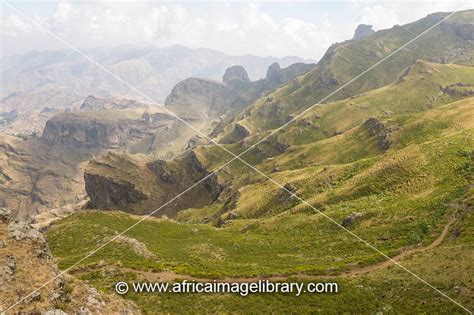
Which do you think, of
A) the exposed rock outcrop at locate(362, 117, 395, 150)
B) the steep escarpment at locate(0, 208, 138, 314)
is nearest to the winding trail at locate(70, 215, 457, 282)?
the steep escarpment at locate(0, 208, 138, 314)

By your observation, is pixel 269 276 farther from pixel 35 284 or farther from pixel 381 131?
pixel 381 131

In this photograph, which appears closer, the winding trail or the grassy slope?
the grassy slope

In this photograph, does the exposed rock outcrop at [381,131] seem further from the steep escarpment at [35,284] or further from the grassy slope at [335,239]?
the steep escarpment at [35,284]

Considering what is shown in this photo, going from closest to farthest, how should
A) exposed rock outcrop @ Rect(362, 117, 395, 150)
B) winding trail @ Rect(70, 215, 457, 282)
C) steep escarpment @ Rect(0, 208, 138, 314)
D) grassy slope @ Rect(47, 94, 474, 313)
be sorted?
steep escarpment @ Rect(0, 208, 138, 314) → grassy slope @ Rect(47, 94, 474, 313) → winding trail @ Rect(70, 215, 457, 282) → exposed rock outcrop @ Rect(362, 117, 395, 150)

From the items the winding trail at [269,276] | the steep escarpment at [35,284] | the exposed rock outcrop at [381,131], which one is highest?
the exposed rock outcrop at [381,131]

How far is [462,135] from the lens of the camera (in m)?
Result: 92.7

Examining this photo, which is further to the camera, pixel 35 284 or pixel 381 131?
pixel 381 131

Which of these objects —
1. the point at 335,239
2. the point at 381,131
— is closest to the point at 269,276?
the point at 335,239

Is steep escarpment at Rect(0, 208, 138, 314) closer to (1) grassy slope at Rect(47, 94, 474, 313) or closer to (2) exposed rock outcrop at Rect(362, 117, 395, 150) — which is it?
(1) grassy slope at Rect(47, 94, 474, 313)

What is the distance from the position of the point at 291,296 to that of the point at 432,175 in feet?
169

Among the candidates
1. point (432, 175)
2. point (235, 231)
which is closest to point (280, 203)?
point (235, 231)

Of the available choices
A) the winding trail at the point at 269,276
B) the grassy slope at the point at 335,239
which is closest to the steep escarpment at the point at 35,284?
the grassy slope at the point at 335,239

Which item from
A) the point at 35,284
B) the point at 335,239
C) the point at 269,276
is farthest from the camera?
the point at 335,239

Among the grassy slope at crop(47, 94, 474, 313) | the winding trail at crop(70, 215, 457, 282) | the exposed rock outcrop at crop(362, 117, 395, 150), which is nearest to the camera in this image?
the grassy slope at crop(47, 94, 474, 313)
